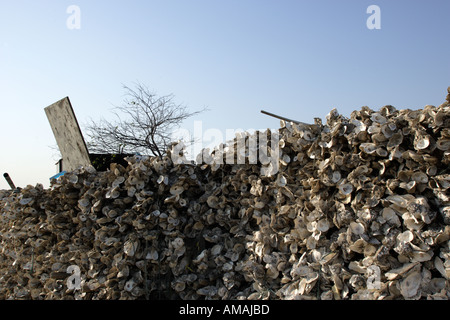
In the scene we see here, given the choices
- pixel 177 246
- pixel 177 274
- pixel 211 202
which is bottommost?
pixel 177 274

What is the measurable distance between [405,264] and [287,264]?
0.88 metres

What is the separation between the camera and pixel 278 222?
311 cm

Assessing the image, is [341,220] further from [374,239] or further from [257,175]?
[257,175]

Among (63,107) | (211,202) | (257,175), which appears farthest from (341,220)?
(63,107)

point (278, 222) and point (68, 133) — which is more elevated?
point (68, 133)

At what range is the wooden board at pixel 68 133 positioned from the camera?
5148 millimetres

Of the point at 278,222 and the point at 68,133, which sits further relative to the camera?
the point at 68,133

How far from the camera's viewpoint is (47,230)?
4617mm

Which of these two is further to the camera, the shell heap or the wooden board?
the wooden board

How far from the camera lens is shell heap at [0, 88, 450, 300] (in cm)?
243

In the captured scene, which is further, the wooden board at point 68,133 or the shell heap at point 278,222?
the wooden board at point 68,133

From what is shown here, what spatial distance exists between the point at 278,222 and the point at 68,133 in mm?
3422

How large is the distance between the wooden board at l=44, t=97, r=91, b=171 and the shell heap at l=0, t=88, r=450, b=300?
74cm

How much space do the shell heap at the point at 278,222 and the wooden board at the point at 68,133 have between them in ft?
2.41
